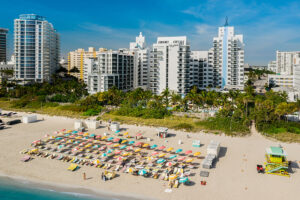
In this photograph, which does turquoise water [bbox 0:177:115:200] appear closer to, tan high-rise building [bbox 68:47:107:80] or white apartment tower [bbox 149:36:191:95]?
white apartment tower [bbox 149:36:191:95]

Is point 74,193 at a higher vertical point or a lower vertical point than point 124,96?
lower

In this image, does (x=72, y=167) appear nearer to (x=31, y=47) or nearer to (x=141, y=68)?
(x=141, y=68)

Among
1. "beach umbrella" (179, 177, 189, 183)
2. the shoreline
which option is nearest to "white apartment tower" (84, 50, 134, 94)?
the shoreline

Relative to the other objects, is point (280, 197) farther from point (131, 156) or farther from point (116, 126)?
point (116, 126)

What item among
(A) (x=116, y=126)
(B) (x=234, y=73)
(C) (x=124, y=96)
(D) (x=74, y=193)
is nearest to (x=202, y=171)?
(D) (x=74, y=193)

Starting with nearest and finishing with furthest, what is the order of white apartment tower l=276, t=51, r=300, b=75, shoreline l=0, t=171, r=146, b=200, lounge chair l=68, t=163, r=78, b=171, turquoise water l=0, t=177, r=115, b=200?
shoreline l=0, t=171, r=146, b=200 → turquoise water l=0, t=177, r=115, b=200 → lounge chair l=68, t=163, r=78, b=171 → white apartment tower l=276, t=51, r=300, b=75

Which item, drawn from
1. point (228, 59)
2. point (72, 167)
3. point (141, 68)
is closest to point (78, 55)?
point (141, 68)

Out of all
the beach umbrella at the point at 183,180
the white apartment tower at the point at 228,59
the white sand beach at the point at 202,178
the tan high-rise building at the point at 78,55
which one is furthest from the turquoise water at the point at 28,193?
the tan high-rise building at the point at 78,55
